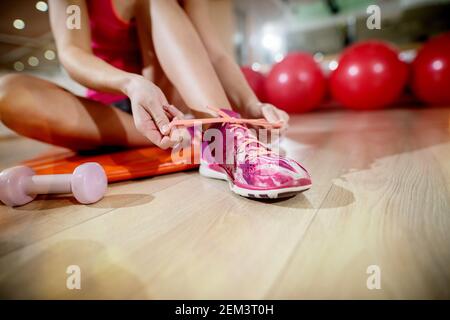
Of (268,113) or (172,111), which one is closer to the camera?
(172,111)

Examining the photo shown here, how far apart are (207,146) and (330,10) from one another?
656cm

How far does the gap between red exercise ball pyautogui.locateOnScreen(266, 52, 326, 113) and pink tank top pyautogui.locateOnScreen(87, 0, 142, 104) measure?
1.09m

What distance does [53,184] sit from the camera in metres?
0.60

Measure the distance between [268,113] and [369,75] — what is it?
135 cm

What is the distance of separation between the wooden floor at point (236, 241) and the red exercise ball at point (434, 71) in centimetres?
144

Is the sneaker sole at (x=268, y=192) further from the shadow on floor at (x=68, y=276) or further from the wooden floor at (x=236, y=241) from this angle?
the shadow on floor at (x=68, y=276)

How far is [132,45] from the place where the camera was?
1.00 metres

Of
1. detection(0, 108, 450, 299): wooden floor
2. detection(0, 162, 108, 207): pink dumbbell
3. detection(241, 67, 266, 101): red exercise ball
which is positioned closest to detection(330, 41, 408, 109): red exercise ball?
detection(241, 67, 266, 101): red exercise ball

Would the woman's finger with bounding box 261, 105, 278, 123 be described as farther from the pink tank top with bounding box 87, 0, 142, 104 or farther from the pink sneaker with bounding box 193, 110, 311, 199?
the pink tank top with bounding box 87, 0, 142, 104

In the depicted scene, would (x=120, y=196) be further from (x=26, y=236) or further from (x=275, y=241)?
(x=275, y=241)

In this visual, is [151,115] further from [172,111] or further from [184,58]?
[184,58]

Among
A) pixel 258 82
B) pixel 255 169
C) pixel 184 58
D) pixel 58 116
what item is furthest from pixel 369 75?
pixel 58 116
